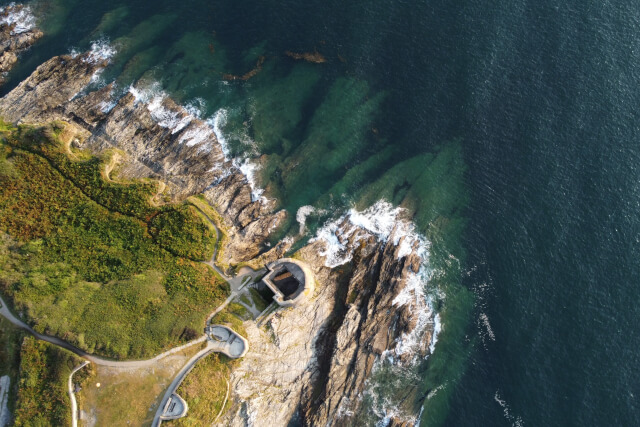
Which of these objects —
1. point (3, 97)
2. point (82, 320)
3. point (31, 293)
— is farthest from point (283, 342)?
point (3, 97)

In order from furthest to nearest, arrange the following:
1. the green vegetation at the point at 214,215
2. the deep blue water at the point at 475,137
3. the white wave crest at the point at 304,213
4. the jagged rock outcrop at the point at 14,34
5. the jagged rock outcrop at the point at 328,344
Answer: the jagged rock outcrop at the point at 14,34
the white wave crest at the point at 304,213
the green vegetation at the point at 214,215
the deep blue water at the point at 475,137
the jagged rock outcrop at the point at 328,344

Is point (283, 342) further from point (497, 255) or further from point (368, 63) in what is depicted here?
point (368, 63)

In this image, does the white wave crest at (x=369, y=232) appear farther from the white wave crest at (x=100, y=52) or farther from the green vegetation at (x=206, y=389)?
the white wave crest at (x=100, y=52)

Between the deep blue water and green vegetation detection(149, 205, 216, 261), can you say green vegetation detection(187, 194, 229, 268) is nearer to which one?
green vegetation detection(149, 205, 216, 261)

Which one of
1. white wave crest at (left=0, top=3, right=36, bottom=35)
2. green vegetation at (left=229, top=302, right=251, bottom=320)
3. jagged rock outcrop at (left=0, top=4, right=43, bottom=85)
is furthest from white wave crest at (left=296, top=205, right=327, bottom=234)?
white wave crest at (left=0, top=3, right=36, bottom=35)

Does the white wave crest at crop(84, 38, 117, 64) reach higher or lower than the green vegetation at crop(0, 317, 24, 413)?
higher

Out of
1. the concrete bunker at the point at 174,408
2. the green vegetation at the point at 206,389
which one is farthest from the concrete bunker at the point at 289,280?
the concrete bunker at the point at 174,408
